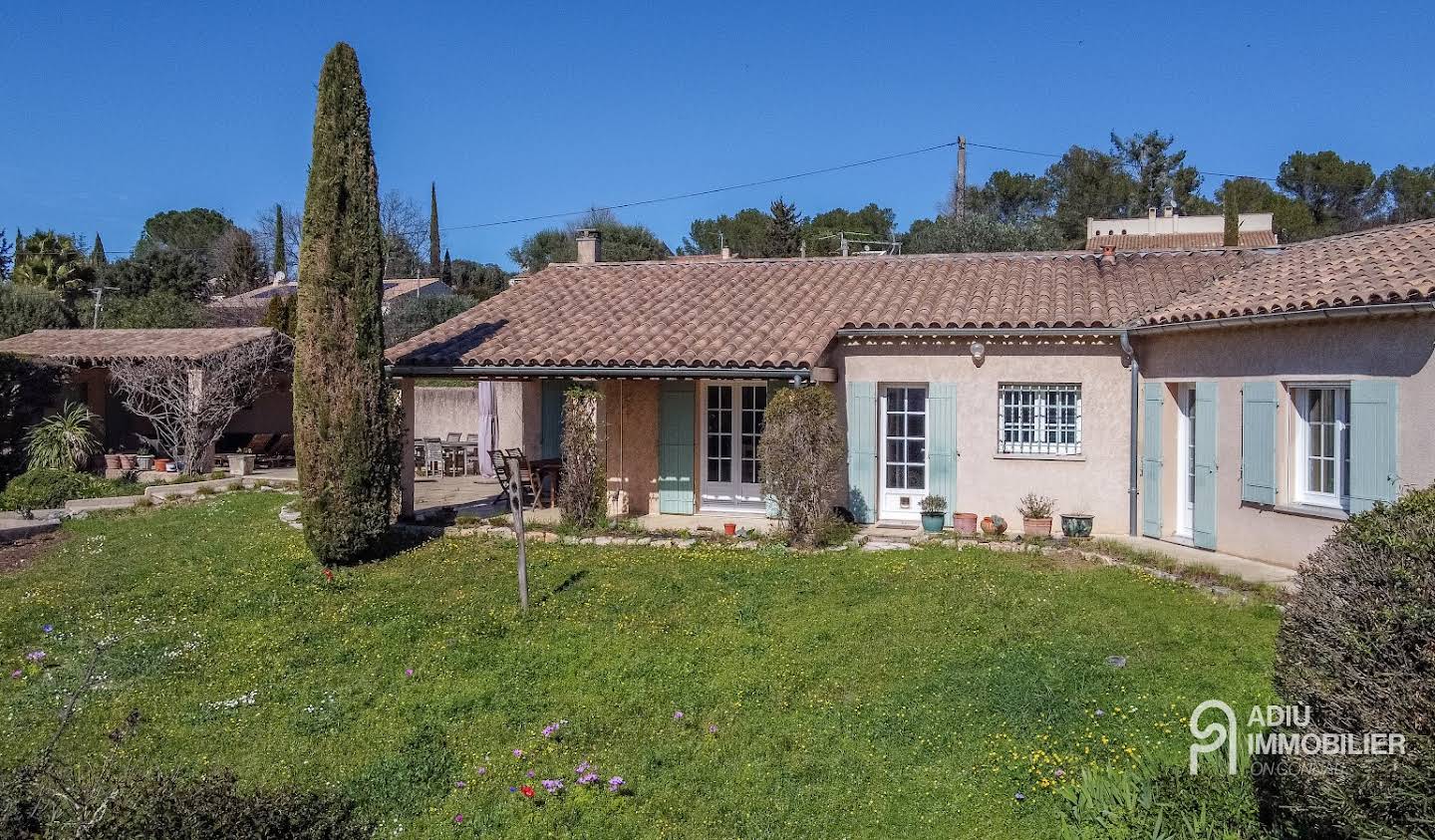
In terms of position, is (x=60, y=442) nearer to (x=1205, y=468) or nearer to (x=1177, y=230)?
(x=1205, y=468)

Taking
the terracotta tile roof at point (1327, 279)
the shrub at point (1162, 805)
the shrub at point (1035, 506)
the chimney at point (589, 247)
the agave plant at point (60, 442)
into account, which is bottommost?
the shrub at point (1162, 805)

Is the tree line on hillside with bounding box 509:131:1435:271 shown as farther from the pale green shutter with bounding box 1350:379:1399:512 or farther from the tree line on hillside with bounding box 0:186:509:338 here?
the pale green shutter with bounding box 1350:379:1399:512

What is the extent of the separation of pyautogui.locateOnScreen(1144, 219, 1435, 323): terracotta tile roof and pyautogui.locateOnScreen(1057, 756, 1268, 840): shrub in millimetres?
6233

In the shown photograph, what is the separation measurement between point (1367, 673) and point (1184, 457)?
10.1 metres

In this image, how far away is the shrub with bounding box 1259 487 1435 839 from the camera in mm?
3473

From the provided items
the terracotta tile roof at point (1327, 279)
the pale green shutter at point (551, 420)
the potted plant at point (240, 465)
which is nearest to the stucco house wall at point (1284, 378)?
the terracotta tile roof at point (1327, 279)

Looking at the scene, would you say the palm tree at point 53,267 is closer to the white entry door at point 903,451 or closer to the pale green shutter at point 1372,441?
the white entry door at point 903,451

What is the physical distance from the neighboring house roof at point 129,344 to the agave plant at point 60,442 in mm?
1565

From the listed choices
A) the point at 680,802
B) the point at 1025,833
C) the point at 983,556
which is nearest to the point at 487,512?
the point at 983,556

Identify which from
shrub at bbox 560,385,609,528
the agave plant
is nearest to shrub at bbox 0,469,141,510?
the agave plant

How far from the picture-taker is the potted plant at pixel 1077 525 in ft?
43.3

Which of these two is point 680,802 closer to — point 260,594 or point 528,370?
point 260,594

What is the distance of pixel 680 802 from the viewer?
5.97m

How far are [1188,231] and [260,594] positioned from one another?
3541 centimetres
